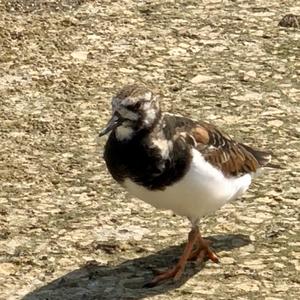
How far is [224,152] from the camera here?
17.7ft

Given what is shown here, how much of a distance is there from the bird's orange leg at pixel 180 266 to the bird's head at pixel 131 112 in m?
0.71

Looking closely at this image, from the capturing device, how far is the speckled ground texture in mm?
5441

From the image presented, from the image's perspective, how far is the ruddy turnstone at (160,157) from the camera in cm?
499

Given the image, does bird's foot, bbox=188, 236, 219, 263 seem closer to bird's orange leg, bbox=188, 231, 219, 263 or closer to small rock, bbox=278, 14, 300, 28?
bird's orange leg, bbox=188, 231, 219, 263

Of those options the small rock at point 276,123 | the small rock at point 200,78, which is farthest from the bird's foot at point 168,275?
the small rock at point 200,78

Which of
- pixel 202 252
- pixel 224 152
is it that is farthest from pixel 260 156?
pixel 202 252

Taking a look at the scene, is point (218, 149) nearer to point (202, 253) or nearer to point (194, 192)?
point (194, 192)

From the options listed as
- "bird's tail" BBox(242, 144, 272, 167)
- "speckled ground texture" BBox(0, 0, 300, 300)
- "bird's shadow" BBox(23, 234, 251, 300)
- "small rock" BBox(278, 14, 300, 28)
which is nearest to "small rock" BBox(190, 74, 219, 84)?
"speckled ground texture" BBox(0, 0, 300, 300)

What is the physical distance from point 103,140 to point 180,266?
5.53 ft

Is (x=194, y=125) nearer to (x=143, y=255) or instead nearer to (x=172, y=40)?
(x=143, y=255)

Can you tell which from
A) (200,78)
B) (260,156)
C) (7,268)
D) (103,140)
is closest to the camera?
(7,268)

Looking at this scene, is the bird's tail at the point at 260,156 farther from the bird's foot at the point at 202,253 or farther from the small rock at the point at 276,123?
the small rock at the point at 276,123

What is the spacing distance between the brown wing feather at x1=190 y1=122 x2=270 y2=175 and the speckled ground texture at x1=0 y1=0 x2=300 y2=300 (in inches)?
16.7

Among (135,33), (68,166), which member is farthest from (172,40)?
(68,166)
